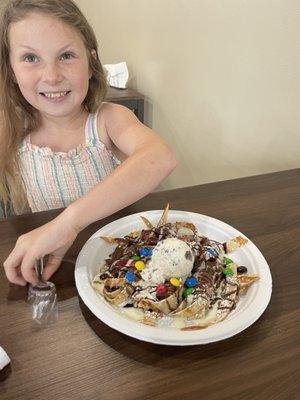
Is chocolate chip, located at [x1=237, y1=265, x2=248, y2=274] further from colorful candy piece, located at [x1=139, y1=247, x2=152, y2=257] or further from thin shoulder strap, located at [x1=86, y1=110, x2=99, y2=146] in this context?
thin shoulder strap, located at [x1=86, y1=110, x2=99, y2=146]

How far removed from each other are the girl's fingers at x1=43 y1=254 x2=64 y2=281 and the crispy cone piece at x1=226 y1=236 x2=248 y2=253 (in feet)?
1.08

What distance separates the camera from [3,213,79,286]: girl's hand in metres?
0.65

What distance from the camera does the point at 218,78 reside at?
1.48 m

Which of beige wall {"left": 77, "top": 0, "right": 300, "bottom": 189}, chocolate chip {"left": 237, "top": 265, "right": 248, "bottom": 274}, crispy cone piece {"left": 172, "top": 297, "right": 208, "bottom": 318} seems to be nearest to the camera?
crispy cone piece {"left": 172, "top": 297, "right": 208, "bottom": 318}

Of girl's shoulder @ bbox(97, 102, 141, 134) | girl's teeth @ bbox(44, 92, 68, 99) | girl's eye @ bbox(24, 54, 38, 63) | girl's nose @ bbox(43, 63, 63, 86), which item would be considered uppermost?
girl's eye @ bbox(24, 54, 38, 63)

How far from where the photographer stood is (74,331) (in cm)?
57

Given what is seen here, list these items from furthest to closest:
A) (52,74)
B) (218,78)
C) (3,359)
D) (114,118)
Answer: (218,78) < (114,118) < (52,74) < (3,359)

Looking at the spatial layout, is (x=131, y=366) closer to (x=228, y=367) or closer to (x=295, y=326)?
(x=228, y=367)

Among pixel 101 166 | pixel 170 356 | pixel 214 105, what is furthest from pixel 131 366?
pixel 214 105

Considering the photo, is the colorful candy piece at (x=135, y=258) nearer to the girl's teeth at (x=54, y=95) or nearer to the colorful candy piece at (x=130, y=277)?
the colorful candy piece at (x=130, y=277)

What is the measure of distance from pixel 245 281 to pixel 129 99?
1445 mm

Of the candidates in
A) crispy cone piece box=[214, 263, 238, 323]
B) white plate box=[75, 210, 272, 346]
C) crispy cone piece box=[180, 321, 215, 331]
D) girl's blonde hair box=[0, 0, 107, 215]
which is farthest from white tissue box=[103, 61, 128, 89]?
crispy cone piece box=[180, 321, 215, 331]

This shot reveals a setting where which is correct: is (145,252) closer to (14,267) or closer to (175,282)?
(175,282)

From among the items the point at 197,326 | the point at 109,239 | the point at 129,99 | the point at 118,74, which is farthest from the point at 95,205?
the point at 118,74
